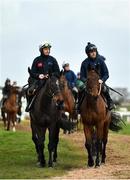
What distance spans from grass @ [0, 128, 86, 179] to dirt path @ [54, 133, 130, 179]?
456 millimetres

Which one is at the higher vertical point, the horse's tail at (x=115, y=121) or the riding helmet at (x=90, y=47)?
the riding helmet at (x=90, y=47)

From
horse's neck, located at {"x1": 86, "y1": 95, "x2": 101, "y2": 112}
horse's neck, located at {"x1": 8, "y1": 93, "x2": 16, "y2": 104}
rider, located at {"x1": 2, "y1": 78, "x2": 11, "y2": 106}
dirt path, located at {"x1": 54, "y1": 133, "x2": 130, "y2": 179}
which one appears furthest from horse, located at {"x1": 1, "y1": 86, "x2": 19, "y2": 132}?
horse's neck, located at {"x1": 86, "y1": 95, "x2": 101, "y2": 112}

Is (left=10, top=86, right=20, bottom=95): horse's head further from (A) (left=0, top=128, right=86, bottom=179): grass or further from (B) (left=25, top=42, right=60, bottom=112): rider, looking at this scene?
(B) (left=25, top=42, right=60, bottom=112): rider

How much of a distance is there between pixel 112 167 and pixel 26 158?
10.3 feet

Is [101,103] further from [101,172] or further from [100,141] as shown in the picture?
[101,172]

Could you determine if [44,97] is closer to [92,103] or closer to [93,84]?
[92,103]

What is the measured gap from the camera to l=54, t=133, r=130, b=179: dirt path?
13.4 m

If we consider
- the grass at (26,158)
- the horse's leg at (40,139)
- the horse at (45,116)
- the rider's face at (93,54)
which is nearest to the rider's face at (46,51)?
the horse at (45,116)

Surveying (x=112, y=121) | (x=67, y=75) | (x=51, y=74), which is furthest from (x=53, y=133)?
(x=67, y=75)

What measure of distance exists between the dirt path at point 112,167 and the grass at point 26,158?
0.46m

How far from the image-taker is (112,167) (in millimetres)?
15133

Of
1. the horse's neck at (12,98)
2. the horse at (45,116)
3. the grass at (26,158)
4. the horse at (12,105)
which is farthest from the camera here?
the horse's neck at (12,98)

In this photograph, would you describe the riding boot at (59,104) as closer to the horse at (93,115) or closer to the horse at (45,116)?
the horse at (45,116)

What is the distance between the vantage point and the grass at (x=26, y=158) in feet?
45.8
